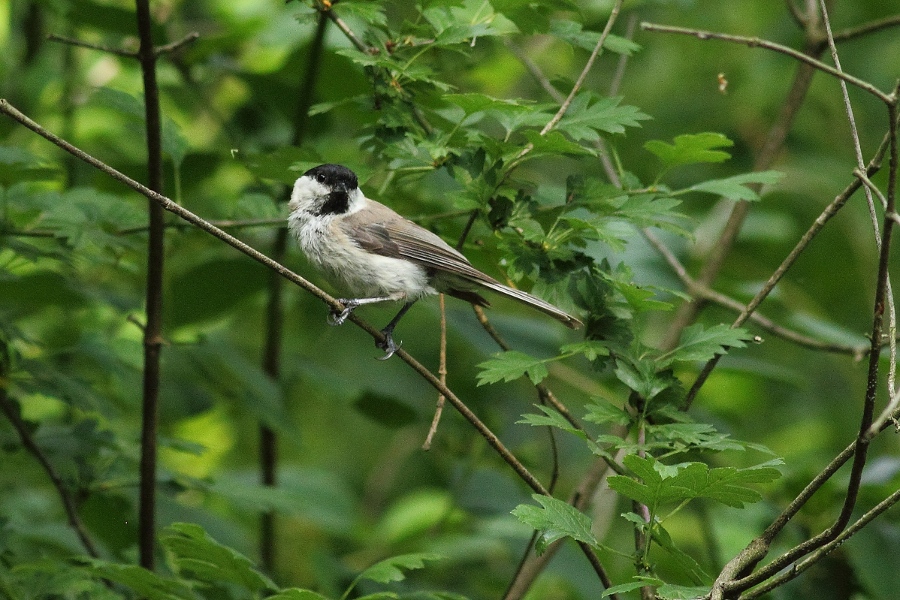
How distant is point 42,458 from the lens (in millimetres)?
3297

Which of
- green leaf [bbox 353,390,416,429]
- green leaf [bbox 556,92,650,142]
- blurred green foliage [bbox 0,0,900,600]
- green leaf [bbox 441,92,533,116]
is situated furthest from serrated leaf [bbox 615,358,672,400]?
green leaf [bbox 353,390,416,429]

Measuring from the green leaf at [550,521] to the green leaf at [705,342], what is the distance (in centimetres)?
57

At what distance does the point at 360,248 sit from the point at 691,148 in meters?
1.40

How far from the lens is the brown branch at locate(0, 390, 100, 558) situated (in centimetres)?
326

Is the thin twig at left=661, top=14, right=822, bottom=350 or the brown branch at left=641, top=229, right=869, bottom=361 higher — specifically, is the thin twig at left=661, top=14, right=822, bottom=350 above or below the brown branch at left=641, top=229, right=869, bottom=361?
above

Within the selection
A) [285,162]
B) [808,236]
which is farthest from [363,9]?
[808,236]

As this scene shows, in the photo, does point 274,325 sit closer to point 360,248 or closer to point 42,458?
point 360,248

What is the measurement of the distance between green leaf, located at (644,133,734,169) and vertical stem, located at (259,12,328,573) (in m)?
1.75

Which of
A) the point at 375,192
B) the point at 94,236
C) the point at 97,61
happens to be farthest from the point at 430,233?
the point at 97,61

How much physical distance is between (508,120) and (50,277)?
6.28 ft

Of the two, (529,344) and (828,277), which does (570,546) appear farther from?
(828,277)

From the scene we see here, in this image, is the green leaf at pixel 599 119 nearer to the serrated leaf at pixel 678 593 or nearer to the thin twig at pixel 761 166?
the serrated leaf at pixel 678 593

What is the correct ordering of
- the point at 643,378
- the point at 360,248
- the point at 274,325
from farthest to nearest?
the point at 274,325, the point at 360,248, the point at 643,378

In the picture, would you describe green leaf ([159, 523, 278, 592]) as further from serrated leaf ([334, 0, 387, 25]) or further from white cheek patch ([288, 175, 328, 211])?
white cheek patch ([288, 175, 328, 211])
